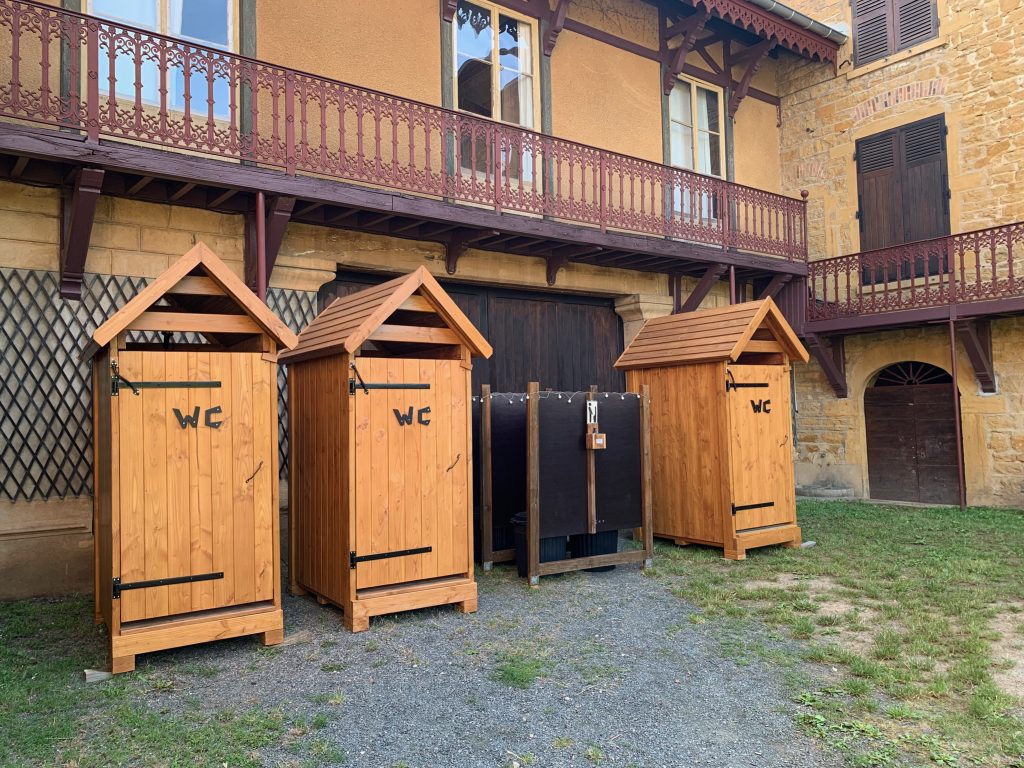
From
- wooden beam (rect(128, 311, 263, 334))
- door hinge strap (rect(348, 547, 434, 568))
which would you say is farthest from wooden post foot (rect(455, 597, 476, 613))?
wooden beam (rect(128, 311, 263, 334))

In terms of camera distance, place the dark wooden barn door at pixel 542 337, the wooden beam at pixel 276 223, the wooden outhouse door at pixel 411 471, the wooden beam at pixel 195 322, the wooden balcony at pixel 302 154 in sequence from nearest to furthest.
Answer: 1. the wooden beam at pixel 195 322
2. the wooden outhouse door at pixel 411 471
3. the wooden balcony at pixel 302 154
4. the wooden beam at pixel 276 223
5. the dark wooden barn door at pixel 542 337

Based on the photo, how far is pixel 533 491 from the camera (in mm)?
6348

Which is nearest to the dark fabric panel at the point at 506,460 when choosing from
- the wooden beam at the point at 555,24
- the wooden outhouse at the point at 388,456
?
the wooden outhouse at the point at 388,456

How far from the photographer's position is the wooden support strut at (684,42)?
10992 mm

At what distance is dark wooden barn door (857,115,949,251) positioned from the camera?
1180cm

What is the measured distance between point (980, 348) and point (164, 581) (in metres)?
11.3

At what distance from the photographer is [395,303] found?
17.5ft

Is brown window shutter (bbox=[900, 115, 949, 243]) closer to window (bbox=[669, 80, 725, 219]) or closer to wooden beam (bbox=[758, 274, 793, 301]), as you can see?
wooden beam (bbox=[758, 274, 793, 301])

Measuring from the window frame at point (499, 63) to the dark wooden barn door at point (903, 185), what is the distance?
249 inches

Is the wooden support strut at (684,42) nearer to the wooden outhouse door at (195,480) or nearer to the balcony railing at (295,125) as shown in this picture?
the balcony railing at (295,125)

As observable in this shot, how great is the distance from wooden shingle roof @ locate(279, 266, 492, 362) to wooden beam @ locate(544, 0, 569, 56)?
5.99m

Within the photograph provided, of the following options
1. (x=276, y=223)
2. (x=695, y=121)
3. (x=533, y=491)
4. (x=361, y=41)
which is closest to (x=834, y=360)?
(x=695, y=121)

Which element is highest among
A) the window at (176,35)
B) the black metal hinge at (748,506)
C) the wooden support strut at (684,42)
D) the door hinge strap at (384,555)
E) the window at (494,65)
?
the wooden support strut at (684,42)

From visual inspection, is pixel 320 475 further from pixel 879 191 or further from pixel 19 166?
pixel 879 191
